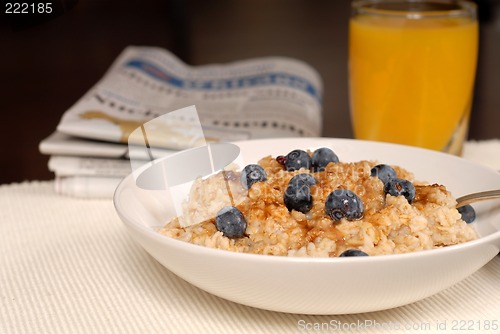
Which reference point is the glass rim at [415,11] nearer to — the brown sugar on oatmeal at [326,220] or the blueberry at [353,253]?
the brown sugar on oatmeal at [326,220]

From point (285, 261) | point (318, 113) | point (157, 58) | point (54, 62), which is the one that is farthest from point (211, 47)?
point (285, 261)

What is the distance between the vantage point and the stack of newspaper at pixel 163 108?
4.66 ft

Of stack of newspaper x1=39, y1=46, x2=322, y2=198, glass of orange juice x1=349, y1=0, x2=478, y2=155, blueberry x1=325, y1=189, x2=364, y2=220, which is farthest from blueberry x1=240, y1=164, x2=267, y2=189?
glass of orange juice x1=349, y1=0, x2=478, y2=155

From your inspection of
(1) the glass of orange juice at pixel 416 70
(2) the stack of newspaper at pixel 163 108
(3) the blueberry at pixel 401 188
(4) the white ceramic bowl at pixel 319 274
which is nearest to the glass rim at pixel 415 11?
(1) the glass of orange juice at pixel 416 70

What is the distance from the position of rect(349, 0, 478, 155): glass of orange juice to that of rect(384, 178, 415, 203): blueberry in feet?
2.00

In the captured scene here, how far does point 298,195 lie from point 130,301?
0.27 m

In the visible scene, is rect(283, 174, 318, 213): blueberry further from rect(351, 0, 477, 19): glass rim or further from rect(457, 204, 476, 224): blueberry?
rect(351, 0, 477, 19): glass rim

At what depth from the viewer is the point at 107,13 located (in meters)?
3.51

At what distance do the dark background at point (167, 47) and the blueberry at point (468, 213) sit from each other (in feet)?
3.52

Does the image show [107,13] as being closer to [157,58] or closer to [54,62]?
[54,62]

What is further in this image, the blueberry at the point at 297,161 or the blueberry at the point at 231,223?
the blueberry at the point at 297,161

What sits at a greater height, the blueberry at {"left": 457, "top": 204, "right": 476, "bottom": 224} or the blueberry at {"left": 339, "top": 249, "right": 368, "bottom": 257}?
the blueberry at {"left": 339, "top": 249, "right": 368, "bottom": 257}

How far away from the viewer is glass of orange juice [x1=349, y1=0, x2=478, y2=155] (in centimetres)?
146

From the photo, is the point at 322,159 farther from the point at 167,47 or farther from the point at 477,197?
the point at 167,47
